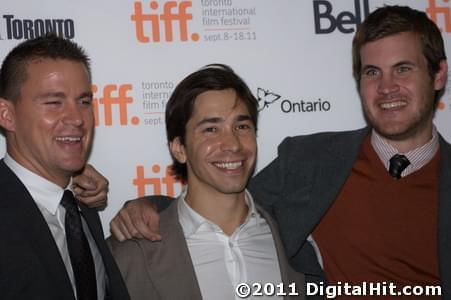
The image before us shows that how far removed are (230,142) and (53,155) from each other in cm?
69

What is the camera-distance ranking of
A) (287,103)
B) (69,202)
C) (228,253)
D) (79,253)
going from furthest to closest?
(287,103)
(228,253)
(69,202)
(79,253)

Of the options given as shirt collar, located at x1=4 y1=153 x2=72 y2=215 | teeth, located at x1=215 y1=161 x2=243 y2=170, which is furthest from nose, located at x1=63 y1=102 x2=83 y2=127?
teeth, located at x1=215 y1=161 x2=243 y2=170

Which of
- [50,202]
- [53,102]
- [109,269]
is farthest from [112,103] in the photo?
[109,269]

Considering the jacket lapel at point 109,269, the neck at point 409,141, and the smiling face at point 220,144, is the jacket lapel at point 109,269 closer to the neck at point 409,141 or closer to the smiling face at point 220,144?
the smiling face at point 220,144

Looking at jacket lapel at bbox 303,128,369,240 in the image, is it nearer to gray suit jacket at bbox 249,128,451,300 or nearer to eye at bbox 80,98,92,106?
gray suit jacket at bbox 249,128,451,300

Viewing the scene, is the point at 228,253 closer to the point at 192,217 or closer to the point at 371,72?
the point at 192,217

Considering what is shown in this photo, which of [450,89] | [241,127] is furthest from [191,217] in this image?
[450,89]

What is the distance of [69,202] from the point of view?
2.23 metres

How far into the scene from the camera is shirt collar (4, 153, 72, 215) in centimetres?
216

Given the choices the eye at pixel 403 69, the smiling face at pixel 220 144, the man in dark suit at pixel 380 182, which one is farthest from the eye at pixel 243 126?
the eye at pixel 403 69

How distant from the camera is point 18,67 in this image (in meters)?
2.20

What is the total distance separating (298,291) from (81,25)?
170 cm

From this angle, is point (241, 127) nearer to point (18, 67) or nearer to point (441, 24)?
point (18, 67)

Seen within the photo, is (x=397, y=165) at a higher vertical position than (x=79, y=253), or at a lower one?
higher
